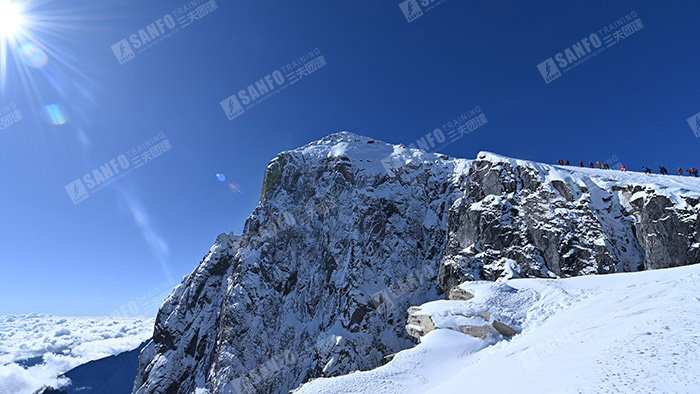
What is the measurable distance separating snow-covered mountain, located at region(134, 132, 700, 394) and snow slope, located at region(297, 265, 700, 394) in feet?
12.7

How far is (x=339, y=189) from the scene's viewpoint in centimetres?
8969

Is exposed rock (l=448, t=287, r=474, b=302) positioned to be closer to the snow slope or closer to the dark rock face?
the snow slope

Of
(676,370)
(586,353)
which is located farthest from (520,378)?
(676,370)

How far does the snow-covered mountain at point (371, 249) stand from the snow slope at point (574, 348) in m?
3.88

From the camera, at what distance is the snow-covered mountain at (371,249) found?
137 feet

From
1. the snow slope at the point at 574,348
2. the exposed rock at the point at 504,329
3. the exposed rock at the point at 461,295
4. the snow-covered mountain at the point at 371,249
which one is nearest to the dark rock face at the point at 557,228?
the snow-covered mountain at the point at 371,249

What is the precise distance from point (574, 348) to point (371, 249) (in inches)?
2372

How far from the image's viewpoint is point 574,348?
17.7 m

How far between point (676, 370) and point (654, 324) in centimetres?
544

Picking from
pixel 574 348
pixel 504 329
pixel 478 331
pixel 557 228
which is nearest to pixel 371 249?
pixel 557 228

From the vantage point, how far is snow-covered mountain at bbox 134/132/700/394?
41.8 m

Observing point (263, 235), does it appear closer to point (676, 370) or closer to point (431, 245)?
point (431, 245)

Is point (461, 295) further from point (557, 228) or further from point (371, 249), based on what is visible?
point (371, 249)

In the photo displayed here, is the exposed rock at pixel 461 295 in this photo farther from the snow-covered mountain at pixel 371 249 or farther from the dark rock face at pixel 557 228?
the dark rock face at pixel 557 228
